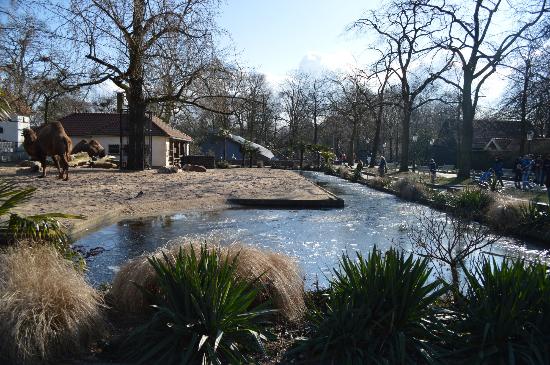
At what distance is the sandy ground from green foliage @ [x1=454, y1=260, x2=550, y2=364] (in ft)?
30.1

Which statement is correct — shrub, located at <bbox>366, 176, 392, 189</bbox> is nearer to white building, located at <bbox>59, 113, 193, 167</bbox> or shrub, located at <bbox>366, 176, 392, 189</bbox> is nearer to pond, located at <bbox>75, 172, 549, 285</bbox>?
pond, located at <bbox>75, 172, 549, 285</bbox>

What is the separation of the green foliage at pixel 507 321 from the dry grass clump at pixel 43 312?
9.84 ft

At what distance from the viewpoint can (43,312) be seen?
406 centimetres

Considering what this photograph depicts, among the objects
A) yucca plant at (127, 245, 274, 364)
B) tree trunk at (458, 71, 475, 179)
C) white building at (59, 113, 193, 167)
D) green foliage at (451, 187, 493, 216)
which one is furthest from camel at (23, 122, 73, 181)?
tree trunk at (458, 71, 475, 179)

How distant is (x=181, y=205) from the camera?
1788 cm

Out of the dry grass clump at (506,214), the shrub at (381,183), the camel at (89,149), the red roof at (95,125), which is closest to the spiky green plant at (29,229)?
the dry grass clump at (506,214)

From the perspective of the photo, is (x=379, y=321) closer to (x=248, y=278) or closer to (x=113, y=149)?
(x=248, y=278)

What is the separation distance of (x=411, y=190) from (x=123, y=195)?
12.5 m

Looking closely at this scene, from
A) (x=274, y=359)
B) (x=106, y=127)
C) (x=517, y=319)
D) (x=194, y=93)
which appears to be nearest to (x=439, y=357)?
(x=517, y=319)

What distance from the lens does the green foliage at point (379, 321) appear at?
13.2ft

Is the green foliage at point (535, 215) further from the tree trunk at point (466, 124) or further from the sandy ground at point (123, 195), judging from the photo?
the tree trunk at point (466, 124)

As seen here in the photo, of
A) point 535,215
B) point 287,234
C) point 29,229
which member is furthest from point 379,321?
point 535,215

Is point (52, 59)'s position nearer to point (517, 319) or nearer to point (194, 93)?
point (194, 93)

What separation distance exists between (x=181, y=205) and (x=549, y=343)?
1482cm
